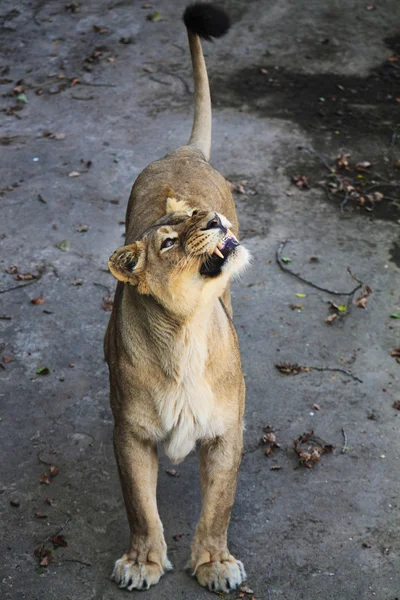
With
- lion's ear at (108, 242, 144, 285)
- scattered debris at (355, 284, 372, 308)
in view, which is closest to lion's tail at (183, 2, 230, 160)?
scattered debris at (355, 284, 372, 308)

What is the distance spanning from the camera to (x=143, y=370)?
3.74m

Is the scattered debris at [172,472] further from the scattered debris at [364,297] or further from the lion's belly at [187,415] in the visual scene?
the scattered debris at [364,297]

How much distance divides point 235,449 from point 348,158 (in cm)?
475

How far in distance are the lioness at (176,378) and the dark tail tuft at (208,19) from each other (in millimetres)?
1830

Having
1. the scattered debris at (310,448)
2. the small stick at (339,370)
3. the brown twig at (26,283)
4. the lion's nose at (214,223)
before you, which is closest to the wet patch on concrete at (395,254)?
the small stick at (339,370)

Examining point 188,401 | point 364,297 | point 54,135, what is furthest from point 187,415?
point 54,135

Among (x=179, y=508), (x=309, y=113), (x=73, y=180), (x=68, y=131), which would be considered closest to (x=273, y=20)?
(x=309, y=113)

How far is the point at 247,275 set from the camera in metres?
6.34

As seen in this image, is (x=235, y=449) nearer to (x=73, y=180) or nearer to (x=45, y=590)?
(x=45, y=590)

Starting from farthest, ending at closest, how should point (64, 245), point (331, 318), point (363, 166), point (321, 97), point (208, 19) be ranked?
1. point (321, 97)
2. point (363, 166)
3. point (64, 245)
4. point (331, 318)
5. point (208, 19)

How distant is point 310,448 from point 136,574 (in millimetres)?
1325

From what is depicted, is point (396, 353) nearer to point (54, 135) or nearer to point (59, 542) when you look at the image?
point (59, 542)

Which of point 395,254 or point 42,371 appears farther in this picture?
point 395,254

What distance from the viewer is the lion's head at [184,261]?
3.41 meters
